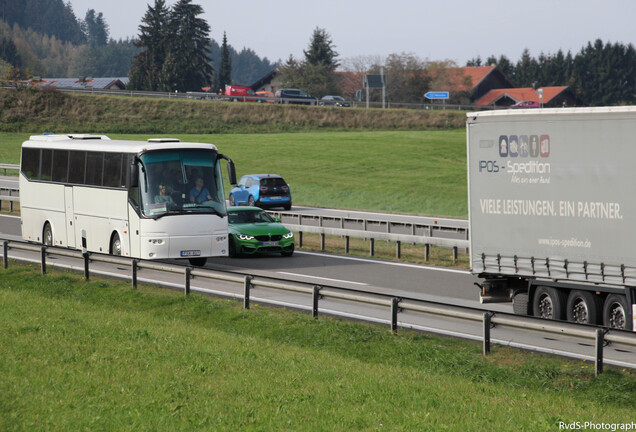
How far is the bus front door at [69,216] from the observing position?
24.8m

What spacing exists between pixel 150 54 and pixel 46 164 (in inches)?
4032

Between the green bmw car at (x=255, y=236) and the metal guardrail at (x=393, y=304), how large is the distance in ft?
18.0

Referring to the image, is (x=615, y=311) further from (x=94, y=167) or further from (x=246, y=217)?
(x=94, y=167)

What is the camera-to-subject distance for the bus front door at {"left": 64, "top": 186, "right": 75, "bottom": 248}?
81.4ft

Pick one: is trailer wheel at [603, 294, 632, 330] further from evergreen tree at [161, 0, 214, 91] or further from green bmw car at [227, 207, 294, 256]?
evergreen tree at [161, 0, 214, 91]

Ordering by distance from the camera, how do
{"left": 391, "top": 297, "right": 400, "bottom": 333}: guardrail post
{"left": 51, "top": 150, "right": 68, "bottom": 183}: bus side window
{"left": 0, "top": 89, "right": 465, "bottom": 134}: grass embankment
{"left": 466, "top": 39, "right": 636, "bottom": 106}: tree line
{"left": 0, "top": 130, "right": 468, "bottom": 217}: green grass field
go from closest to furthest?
1. {"left": 391, "top": 297, "right": 400, "bottom": 333}: guardrail post
2. {"left": 51, "top": 150, "right": 68, "bottom": 183}: bus side window
3. {"left": 0, "top": 130, "right": 468, "bottom": 217}: green grass field
4. {"left": 0, "top": 89, "right": 465, "bottom": 134}: grass embankment
5. {"left": 466, "top": 39, "right": 636, "bottom": 106}: tree line

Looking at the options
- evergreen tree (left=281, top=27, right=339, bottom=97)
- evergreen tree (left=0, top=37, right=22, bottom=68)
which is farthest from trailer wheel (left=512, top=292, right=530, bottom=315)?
evergreen tree (left=0, top=37, right=22, bottom=68)

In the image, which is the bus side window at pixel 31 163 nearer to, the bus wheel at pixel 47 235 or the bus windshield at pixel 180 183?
the bus wheel at pixel 47 235

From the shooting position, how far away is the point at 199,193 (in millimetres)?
22406

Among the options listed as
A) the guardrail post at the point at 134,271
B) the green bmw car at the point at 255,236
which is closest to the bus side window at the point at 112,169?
the green bmw car at the point at 255,236

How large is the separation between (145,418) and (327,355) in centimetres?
400

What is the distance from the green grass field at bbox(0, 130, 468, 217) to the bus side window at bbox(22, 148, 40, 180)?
862 inches

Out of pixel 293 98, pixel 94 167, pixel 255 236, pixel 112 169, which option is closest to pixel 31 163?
pixel 94 167

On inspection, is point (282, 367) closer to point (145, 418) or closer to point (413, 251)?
point (145, 418)
